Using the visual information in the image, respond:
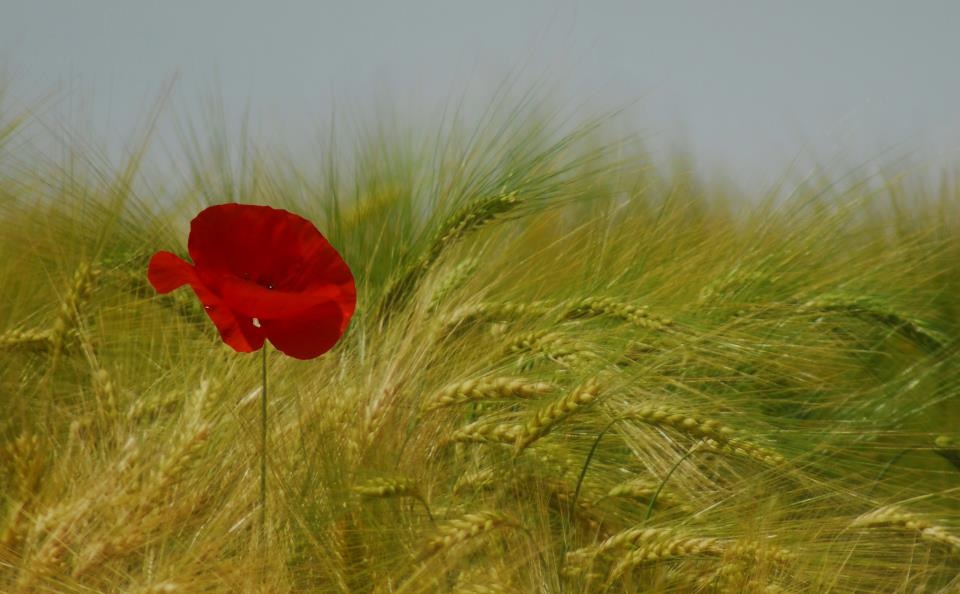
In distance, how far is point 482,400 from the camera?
1269mm

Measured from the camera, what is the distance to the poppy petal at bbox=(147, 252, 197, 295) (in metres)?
0.99

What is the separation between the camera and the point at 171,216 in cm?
170

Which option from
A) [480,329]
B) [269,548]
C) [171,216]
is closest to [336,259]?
[269,548]

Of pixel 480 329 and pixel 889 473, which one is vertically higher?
pixel 480 329

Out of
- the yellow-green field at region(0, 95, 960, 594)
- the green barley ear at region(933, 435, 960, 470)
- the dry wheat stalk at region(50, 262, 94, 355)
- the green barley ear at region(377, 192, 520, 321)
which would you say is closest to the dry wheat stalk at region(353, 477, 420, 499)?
the yellow-green field at region(0, 95, 960, 594)

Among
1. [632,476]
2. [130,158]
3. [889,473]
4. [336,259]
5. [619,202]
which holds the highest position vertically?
[130,158]

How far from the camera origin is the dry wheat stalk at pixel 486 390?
121 centimetres

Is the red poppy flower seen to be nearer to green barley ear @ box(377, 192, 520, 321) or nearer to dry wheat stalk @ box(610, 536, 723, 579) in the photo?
dry wheat stalk @ box(610, 536, 723, 579)

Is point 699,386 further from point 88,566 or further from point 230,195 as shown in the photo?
point 88,566

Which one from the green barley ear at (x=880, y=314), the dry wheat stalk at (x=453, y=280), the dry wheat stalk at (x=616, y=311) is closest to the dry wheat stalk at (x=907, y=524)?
the dry wheat stalk at (x=616, y=311)

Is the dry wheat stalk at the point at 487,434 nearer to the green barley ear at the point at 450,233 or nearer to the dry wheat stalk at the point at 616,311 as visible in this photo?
the dry wheat stalk at the point at 616,311

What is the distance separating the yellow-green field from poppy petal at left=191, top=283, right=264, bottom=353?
141 millimetres

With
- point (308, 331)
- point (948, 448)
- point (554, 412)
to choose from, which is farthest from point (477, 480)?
point (948, 448)

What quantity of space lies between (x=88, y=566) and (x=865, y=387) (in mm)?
1307
